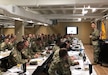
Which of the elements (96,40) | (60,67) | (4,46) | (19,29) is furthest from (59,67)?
(19,29)

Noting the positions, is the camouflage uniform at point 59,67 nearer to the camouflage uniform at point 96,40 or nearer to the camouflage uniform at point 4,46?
the camouflage uniform at point 96,40

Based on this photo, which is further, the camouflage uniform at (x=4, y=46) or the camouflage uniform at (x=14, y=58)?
the camouflage uniform at (x=4, y=46)

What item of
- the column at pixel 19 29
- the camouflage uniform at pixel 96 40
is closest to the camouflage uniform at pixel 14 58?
the camouflage uniform at pixel 96 40

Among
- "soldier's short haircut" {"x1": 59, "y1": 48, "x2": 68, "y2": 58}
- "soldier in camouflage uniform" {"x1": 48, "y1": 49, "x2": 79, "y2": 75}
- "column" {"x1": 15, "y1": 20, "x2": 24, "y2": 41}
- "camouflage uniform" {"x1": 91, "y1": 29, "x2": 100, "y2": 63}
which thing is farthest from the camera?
"column" {"x1": 15, "y1": 20, "x2": 24, "y2": 41}

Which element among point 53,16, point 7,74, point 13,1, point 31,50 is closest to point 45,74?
point 7,74

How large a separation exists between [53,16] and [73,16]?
1765 millimetres

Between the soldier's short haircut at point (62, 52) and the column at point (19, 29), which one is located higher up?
the column at point (19, 29)

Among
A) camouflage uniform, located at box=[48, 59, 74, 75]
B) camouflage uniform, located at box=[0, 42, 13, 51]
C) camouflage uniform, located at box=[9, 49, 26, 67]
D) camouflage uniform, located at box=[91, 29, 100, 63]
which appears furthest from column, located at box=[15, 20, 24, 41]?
camouflage uniform, located at box=[48, 59, 74, 75]

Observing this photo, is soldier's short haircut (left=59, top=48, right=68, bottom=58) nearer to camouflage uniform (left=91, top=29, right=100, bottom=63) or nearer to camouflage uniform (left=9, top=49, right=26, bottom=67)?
camouflage uniform (left=9, top=49, right=26, bottom=67)

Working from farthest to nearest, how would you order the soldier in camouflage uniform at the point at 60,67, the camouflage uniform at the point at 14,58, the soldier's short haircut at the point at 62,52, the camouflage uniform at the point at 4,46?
the camouflage uniform at the point at 4,46
the camouflage uniform at the point at 14,58
the soldier in camouflage uniform at the point at 60,67
the soldier's short haircut at the point at 62,52

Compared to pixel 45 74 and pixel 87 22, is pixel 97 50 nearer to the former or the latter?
pixel 45 74

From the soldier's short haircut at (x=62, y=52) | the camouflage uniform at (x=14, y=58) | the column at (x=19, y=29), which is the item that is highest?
the column at (x=19, y=29)

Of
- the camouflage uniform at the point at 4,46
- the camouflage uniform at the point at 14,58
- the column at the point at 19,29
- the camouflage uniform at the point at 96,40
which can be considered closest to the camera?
the camouflage uniform at the point at 14,58

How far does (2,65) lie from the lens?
7.73 metres
